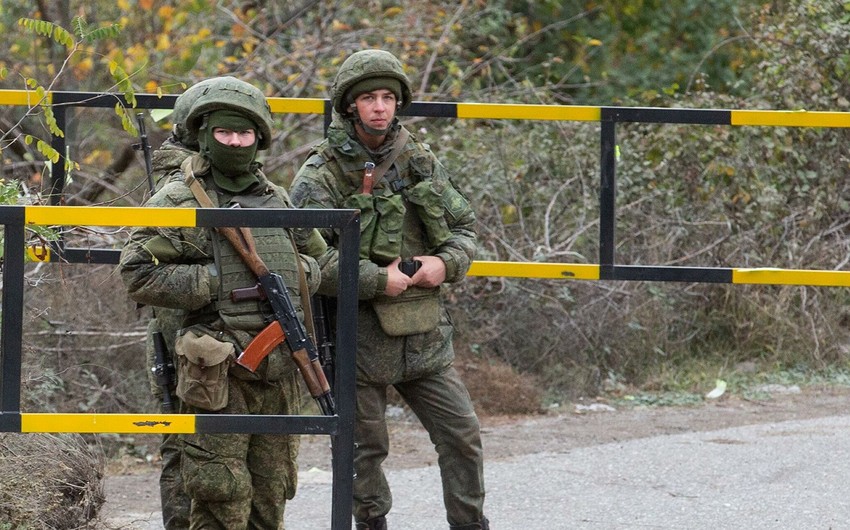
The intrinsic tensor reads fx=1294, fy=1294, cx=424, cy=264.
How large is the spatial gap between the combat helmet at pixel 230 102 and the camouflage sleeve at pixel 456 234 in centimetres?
88

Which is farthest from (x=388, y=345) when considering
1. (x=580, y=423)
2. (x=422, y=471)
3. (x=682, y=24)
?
(x=682, y=24)

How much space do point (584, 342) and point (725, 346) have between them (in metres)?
1.00

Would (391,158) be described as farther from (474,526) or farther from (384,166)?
(474,526)

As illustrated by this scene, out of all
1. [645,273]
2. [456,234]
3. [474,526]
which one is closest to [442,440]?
[474,526]

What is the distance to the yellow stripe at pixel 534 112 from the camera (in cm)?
511

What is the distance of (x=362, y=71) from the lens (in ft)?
14.8

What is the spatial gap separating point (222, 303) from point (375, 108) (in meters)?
1.03

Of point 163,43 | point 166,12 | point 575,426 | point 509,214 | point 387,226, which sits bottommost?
point 575,426

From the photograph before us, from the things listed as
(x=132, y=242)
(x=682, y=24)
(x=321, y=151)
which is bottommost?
(x=132, y=242)

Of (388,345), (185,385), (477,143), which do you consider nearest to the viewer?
(185,385)

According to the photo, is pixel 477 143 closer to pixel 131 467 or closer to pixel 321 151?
pixel 131 467

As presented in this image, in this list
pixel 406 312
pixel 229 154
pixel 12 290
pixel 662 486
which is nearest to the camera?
pixel 12 290

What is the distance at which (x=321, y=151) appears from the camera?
4.59m

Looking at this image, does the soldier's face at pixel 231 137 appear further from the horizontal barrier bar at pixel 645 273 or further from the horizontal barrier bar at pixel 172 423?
the horizontal barrier bar at pixel 645 273
